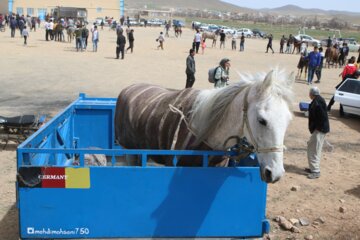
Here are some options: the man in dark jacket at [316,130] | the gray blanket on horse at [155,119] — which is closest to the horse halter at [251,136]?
the gray blanket on horse at [155,119]

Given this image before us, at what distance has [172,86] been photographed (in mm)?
17562

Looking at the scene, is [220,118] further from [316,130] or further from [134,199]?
[316,130]

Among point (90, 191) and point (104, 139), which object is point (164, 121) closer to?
point (90, 191)

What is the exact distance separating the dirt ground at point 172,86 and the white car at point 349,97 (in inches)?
14.6

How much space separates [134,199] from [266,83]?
1561mm

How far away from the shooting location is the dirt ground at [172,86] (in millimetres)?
6531

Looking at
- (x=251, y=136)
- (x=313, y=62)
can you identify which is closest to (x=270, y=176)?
(x=251, y=136)

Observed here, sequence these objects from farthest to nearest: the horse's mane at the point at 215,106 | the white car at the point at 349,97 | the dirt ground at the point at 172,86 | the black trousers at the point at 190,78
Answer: the black trousers at the point at 190,78 < the white car at the point at 349,97 < the dirt ground at the point at 172,86 < the horse's mane at the point at 215,106

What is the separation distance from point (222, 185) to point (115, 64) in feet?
68.1

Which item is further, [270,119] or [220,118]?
[220,118]

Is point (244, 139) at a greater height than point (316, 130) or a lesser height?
greater

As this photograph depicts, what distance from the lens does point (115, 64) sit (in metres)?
23.8

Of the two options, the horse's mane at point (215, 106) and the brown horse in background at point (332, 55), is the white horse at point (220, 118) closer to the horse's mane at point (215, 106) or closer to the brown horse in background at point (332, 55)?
the horse's mane at point (215, 106)

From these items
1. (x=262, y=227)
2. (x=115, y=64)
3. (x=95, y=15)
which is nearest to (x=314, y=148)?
(x=262, y=227)
